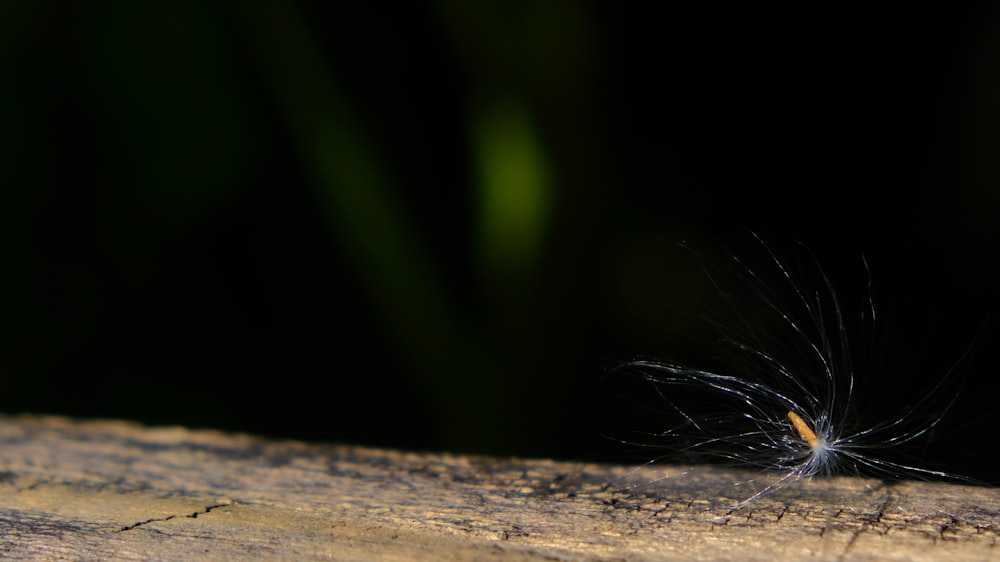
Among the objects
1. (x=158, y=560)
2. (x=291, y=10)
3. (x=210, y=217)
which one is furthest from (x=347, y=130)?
(x=158, y=560)

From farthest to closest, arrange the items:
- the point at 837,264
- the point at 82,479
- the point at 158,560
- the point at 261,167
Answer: the point at 261,167
the point at 837,264
the point at 82,479
the point at 158,560

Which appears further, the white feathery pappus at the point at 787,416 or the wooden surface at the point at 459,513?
the white feathery pappus at the point at 787,416

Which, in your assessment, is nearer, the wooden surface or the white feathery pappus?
the wooden surface

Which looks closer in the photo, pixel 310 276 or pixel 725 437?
pixel 725 437

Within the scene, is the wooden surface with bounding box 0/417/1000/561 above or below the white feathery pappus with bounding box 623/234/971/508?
below

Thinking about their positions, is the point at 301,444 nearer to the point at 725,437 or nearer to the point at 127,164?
the point at 725,437

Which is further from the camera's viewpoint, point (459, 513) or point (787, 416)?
point (787, 416)

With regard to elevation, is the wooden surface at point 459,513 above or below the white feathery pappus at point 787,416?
below

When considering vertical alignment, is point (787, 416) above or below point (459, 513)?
above
